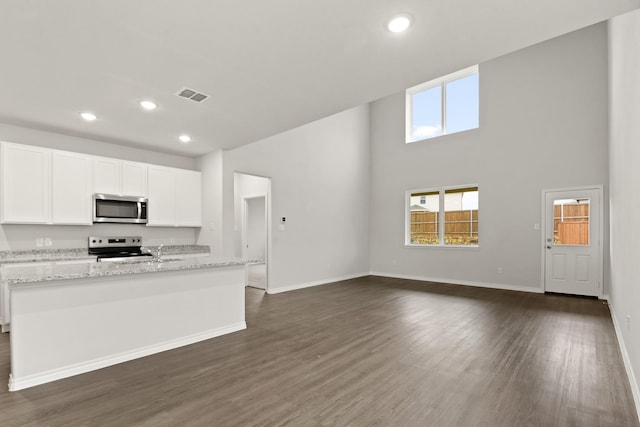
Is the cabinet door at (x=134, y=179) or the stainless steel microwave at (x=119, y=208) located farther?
the cabinet door at (x=134, y=179)

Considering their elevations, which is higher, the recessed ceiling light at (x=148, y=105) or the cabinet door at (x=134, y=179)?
the recessed ceiling light at (x=148, y=105)

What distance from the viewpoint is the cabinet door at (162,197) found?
5.21 meters

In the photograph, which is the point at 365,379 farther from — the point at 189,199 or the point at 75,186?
the point at 75,186

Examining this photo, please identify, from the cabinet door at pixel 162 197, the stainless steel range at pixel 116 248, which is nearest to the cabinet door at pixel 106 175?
the cabinet door at pixel 162 197

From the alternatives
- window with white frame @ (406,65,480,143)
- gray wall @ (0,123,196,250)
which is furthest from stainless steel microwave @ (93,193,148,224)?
window with white frame @ (406,65,480,143)

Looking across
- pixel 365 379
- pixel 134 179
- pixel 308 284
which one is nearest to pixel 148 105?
pixel 134 179

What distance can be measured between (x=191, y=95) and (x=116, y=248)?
307cm

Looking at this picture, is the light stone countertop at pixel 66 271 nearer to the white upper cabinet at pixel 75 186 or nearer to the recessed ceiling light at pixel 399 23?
the white upper cabinet at pixel 75 186

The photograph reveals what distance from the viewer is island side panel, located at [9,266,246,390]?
2.48 meters

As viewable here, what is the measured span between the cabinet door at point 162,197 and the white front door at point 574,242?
687cm

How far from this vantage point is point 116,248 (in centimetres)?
499

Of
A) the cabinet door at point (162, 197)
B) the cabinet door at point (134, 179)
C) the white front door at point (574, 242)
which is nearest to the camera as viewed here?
the cabinet door at point (134, 179)

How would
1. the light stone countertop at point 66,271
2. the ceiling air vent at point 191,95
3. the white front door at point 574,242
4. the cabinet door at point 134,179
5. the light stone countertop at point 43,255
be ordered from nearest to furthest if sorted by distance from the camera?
the light stone countertop at point 66,271
the ceiling air vent at point 191,95
the light stone countertop at point 43,255
the cabinet door at point 134,179
the white front door at point 574,242

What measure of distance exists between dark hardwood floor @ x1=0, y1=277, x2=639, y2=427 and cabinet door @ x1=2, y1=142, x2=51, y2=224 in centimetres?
169
